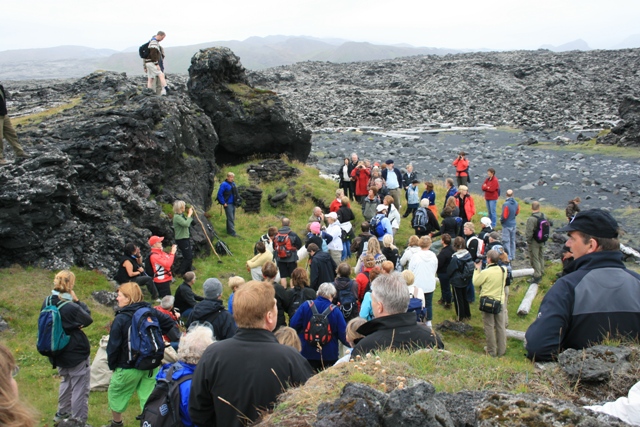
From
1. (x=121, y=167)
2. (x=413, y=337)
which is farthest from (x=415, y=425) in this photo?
(x=121, y=167)

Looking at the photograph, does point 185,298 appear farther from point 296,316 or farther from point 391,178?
point 391,178

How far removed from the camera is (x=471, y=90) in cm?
6394

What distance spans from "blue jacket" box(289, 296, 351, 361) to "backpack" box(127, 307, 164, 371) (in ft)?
6.58

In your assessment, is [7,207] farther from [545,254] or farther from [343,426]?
[545,254]

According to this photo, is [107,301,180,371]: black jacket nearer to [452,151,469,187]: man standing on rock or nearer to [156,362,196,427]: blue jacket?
[156,362,196,427]: blue jacket

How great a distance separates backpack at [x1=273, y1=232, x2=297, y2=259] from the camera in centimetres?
1252

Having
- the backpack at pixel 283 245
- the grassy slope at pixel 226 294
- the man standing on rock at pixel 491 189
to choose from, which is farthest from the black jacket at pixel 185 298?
the man standing on rock at pixel 491 189

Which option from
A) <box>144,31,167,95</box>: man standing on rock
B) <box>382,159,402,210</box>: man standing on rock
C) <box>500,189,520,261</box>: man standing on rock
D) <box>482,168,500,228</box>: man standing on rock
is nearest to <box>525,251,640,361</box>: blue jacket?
<box>500,189,520,261</box>: man standing on rock

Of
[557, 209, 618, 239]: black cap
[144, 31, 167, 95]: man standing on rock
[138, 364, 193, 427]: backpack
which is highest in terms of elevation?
[144, 31, 167, 95]: man standing on rock

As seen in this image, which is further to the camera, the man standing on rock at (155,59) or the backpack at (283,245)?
the man standing on rock at (155,59)

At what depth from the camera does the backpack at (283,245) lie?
12523 mm

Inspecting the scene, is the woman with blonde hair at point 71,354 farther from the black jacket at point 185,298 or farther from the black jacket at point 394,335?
the black jacket at point 394,335

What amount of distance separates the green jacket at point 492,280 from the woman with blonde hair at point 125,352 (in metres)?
6.32

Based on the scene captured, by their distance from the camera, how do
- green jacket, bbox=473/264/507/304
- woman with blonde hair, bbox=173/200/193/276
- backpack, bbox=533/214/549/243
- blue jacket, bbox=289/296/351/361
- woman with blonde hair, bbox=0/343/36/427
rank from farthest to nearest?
backpack, bbox=533/214/549/243, woman with blonde hair, bbox=173/200/193/276, green jacket, bbox=473/264/507/304, blue jacket, bbox=289/296/351/361, woman with blonde hair, bbox=0/343/36/427
